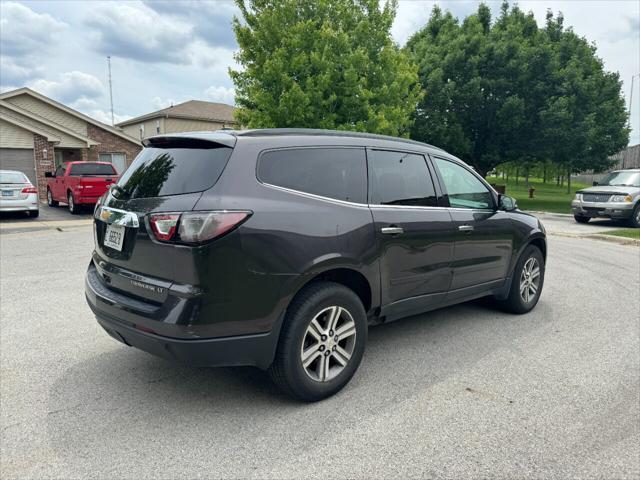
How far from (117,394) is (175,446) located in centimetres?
86

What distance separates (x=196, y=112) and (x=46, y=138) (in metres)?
16.0

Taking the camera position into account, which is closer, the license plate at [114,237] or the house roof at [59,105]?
the license plate at [114,237]

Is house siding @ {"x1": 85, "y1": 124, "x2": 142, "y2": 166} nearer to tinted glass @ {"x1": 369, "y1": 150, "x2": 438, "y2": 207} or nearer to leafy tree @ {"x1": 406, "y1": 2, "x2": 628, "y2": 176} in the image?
leafy tree @ {"x1": 406, "y1": 2, "x2": 628, "y2": 176}

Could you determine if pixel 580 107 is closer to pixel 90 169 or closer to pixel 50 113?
pixel 90 169

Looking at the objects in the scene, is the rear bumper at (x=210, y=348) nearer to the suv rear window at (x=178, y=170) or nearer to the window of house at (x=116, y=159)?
the suv rear window at (x=178, y=170)

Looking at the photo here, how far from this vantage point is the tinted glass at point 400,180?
151 inches

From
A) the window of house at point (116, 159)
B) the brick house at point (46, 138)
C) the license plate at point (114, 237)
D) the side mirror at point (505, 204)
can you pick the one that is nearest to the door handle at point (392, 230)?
the side mirror at point (505, 204)

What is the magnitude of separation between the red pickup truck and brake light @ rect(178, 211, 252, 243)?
14417 millimetres

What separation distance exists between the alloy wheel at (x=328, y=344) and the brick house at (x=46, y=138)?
83.0ft

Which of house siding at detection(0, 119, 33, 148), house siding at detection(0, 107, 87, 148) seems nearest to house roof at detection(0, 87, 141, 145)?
house siding at detection(0, 107, 87, 148)

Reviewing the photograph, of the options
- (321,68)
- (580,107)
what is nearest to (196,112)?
(321,68)

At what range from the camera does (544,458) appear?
2703 millimetres

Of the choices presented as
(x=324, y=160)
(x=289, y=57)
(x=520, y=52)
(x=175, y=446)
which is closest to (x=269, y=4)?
(x=289, y=57)

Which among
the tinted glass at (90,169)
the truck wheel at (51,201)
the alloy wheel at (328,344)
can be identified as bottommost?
the alloy wheel at (328,344)
